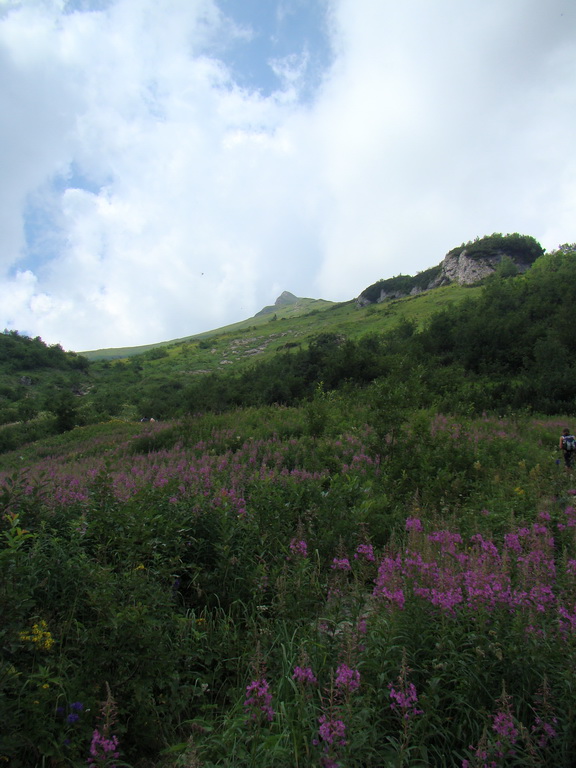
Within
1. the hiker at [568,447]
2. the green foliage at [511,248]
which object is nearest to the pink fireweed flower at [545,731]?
the hiker at [568,447]

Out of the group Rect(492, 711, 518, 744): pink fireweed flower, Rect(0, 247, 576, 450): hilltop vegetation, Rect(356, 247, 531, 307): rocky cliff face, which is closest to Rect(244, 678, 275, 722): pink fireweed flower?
Rect(492, 711, 518, 744): pink fireweed flower

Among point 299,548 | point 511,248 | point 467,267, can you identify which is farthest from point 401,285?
point 299,548

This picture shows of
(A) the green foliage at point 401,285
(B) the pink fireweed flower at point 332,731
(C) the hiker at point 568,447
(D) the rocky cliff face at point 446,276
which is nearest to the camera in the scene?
(B) the pink fireweed flower at point 332,731

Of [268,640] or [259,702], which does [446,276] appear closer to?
[268,640]

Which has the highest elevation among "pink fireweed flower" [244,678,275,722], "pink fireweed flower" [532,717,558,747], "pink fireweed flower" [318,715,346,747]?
"pink fireweed flower" [318,715,346,747]

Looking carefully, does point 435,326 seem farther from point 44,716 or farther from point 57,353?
point 57,353

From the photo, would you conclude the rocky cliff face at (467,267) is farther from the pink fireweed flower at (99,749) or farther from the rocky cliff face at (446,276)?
the pink fireweed flower at (99,749)

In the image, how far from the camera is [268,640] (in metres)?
3.14

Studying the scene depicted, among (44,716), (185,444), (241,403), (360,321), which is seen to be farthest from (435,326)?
(360,321)

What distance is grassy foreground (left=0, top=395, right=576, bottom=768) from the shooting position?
210 centimetres

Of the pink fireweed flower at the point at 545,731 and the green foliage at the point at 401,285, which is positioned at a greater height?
the green foliage at the point at 401,285

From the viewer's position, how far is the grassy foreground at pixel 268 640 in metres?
2.10

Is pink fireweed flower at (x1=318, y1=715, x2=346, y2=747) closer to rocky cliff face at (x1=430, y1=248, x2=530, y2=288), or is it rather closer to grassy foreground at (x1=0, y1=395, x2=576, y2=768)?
grassy foreground at (x1=0, y1=395, x2=576, y2=768)

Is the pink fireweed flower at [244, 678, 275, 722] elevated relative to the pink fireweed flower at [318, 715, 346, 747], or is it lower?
lower
